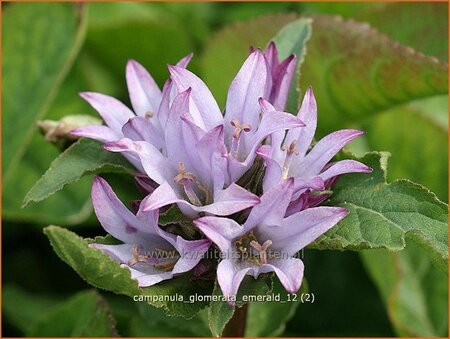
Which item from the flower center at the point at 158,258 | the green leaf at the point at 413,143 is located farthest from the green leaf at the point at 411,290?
the flower center at the point at 158,258

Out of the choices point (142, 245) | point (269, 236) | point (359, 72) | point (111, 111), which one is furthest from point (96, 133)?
point (359, 72)

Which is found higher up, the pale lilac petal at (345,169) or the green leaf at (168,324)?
the pale lilac petal at (345,169)

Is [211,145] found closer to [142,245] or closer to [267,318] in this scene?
[142,245]

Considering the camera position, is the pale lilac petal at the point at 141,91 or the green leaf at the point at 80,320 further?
the green leaf at the point at 80,320

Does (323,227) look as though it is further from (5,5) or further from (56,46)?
(5,5)

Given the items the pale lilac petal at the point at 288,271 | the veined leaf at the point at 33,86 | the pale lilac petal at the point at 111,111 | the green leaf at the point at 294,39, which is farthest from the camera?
the veined leaf at the point at 33,86

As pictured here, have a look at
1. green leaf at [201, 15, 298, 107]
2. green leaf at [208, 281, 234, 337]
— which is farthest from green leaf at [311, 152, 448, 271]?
green leaf at [201, 15, 298, 107]

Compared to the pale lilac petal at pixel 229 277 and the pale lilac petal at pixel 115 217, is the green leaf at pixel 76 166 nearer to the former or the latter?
the pale lilac petal at pixel 115 217
